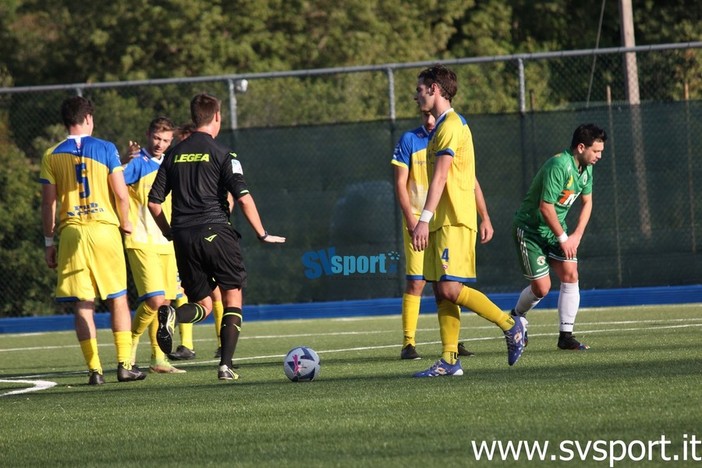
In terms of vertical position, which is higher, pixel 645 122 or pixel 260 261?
pixel 645 122

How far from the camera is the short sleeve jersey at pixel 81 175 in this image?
927 centimetres

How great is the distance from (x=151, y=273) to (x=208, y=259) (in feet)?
6.37

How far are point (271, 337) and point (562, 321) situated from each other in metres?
4.40

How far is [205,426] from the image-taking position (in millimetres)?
6598

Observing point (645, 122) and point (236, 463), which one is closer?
point (236, 463)

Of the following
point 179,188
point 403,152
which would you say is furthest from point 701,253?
point 179,188

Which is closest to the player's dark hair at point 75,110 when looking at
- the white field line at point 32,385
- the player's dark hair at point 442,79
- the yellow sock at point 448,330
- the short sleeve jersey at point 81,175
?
the short sleeve jersey at point 81,175

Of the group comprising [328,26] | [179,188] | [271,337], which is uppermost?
[328,26]

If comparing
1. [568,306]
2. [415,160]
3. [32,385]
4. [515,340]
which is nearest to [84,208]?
[32,385]

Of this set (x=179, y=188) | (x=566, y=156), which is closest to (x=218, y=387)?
(x=179, y=188)

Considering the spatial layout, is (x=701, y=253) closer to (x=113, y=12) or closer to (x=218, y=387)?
(x=218, y=387)

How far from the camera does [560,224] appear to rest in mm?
9953

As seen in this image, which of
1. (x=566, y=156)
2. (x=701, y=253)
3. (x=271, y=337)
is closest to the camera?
(x=566, y=156)

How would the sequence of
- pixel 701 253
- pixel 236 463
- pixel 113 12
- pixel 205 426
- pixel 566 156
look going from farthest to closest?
pixel 113 12
pixel 701 253
pixel 566 156
pixel 205 426
pixel 236 463
